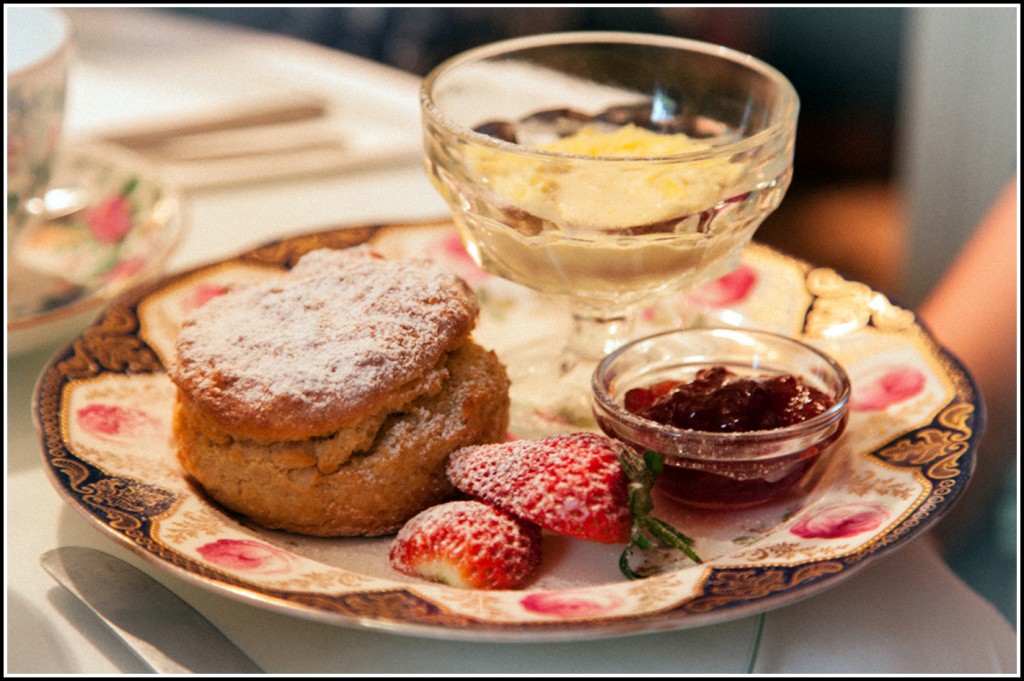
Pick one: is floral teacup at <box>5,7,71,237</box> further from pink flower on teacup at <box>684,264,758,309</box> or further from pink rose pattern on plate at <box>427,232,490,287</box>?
pink flower on teacup at <box>684,264,758,309</box>

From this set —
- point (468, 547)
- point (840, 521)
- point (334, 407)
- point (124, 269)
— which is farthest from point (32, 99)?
point (840, 521)

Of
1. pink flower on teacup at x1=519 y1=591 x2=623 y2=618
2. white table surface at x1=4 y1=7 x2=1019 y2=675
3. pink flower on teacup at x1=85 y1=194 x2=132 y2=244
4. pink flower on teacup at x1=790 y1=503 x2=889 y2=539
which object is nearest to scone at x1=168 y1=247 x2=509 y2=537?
white table surface at x1=4 y1=7 x2=1019 y2=675

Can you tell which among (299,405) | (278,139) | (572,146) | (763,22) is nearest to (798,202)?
(763,22)

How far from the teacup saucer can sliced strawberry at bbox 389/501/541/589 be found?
71cm

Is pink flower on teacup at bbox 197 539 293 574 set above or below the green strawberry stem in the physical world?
below

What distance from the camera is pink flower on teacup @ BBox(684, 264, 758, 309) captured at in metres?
1.68

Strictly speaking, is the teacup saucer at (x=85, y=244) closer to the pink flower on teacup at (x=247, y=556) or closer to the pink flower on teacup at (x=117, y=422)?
the pink flower on teacup at (x=117, y=422)

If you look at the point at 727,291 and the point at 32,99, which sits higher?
the point at 32,99

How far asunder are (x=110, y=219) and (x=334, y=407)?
3.19 feet

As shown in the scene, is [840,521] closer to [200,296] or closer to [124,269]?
[200,296]

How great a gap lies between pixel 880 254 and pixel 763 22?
43.8 inches

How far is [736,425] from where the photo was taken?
122 centimetres

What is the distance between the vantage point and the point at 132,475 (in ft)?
3.99

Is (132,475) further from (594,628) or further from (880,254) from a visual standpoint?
(880,254)
